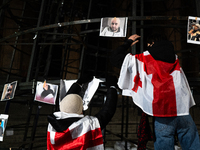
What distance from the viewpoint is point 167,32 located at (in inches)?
507

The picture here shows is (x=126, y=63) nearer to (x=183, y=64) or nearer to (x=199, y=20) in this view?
(x=199, y=20)

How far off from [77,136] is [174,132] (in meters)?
1.00

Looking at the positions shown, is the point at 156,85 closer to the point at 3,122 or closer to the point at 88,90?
the point at 88,90

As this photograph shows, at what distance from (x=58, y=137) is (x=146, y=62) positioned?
1.23 metres

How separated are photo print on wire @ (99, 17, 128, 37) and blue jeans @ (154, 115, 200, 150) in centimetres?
149

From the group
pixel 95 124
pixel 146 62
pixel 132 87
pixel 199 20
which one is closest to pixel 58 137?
pixel 95 124

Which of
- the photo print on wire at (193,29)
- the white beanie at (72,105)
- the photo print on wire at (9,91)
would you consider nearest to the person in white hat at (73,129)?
the white beanie at (72,105)

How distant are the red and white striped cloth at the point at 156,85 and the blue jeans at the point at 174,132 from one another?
0.09m

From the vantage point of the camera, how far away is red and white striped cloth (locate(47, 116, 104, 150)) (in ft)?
6.40

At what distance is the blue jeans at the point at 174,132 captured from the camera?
193cm

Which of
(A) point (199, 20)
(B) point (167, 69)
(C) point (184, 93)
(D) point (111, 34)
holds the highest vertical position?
(A) point (199, 20)

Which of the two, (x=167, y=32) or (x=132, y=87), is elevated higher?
(x=167, y=32)

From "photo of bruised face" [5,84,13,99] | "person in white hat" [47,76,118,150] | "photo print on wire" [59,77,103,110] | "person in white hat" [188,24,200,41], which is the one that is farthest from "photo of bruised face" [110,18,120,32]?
"photo of bruised face" [5,84,13,99]

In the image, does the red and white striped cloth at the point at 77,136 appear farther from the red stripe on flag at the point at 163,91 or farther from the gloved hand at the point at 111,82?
the red stripe on flag at the point at 163,91
